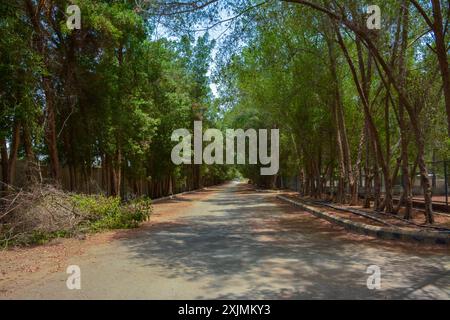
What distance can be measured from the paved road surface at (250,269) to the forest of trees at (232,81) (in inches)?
151

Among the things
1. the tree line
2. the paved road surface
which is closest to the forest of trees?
the tree line

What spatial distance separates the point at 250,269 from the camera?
26.6ft

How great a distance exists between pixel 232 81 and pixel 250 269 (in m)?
13.9

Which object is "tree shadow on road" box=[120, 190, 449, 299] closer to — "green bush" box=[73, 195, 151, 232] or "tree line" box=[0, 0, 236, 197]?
"green bush" box=[73, 195, 151, 232]

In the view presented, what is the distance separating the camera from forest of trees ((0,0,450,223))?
12664 mm

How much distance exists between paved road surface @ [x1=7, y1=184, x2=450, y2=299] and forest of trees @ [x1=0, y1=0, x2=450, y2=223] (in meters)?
3.84

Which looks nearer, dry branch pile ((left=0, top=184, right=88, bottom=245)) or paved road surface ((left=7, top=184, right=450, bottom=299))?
paved road surface ((left=7, top=184, right=450, bottom=299))

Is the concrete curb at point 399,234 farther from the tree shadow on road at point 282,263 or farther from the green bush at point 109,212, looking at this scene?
the green bush at point 109,212

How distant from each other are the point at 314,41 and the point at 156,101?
451 inches

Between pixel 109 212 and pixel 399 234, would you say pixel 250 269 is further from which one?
pixel 109 212

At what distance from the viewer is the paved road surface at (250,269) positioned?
6.55m
